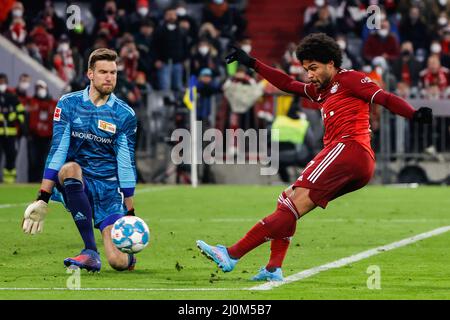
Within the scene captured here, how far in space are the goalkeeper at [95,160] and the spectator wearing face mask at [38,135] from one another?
14.9 metres

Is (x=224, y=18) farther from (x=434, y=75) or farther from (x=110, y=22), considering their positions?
(x=434, y=75)

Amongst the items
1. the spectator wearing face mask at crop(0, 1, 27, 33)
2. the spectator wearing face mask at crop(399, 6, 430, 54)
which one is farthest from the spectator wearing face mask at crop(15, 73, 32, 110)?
the spectator wearing face mask at crop(399, 6, 430, 54)

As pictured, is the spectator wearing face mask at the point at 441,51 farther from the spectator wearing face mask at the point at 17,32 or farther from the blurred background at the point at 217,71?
the spectator wearing face mask at the point at 17,32

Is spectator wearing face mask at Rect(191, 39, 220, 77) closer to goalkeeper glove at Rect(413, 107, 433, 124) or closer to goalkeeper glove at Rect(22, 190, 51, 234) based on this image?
goalkeeper glove at Rect(22, 190, 51, 234)

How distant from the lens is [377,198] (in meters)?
21.9

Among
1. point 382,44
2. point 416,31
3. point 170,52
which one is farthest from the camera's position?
point 416,31

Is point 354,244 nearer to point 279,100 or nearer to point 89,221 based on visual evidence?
point 89,221

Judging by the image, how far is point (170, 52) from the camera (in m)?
28.2

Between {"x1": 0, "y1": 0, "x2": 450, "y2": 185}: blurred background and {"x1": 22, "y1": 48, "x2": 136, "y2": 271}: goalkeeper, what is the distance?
1413cm

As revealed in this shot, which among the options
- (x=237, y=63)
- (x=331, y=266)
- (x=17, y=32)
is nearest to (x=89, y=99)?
(x=331, y=266)

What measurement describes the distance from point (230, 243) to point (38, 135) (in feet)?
42.3

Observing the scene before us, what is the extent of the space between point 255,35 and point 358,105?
22.1 metres
